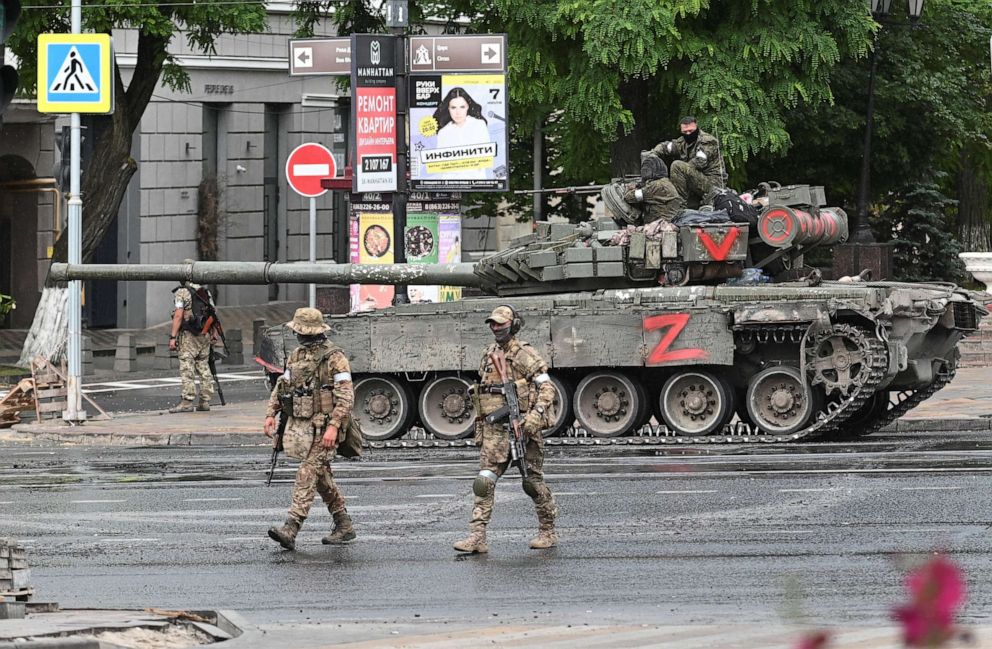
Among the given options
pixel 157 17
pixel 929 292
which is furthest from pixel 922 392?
pixel 157 17

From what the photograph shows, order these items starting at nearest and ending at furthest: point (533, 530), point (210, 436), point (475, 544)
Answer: point (475, 544) < point (533, 530) < point (210, 436)

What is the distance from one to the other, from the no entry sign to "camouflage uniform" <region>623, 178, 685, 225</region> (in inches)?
251

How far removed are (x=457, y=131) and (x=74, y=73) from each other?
585 centimetres

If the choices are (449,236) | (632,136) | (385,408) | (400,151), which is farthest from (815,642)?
(632,136)

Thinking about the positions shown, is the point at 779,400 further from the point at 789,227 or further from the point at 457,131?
the point at 457,131

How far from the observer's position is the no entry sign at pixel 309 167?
2442 cm

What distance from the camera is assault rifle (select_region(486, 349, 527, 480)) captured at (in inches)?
440

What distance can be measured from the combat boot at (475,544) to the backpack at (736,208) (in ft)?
28.7

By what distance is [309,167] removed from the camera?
24.5m

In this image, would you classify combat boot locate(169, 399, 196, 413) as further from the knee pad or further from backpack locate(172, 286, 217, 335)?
the knee pad

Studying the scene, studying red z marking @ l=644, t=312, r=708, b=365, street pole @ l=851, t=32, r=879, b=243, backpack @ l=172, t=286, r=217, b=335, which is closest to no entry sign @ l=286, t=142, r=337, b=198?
backpack @ l=172, t=286, r=217, b=335

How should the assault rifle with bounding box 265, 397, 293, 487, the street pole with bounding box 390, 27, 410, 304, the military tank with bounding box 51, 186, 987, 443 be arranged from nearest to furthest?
the assault rifle with bounding box 265, 397, 293, 487 → the military tank with bounding box 51, 186, 987, 443 → the street pole with bounding box 390, 27, 410, 304

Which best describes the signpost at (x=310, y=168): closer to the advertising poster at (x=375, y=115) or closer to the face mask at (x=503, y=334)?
the advertising poster at (x=375, y=115)

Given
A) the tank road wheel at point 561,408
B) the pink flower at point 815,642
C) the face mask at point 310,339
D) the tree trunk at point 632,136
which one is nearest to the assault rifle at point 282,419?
the face mask at point 310,339
